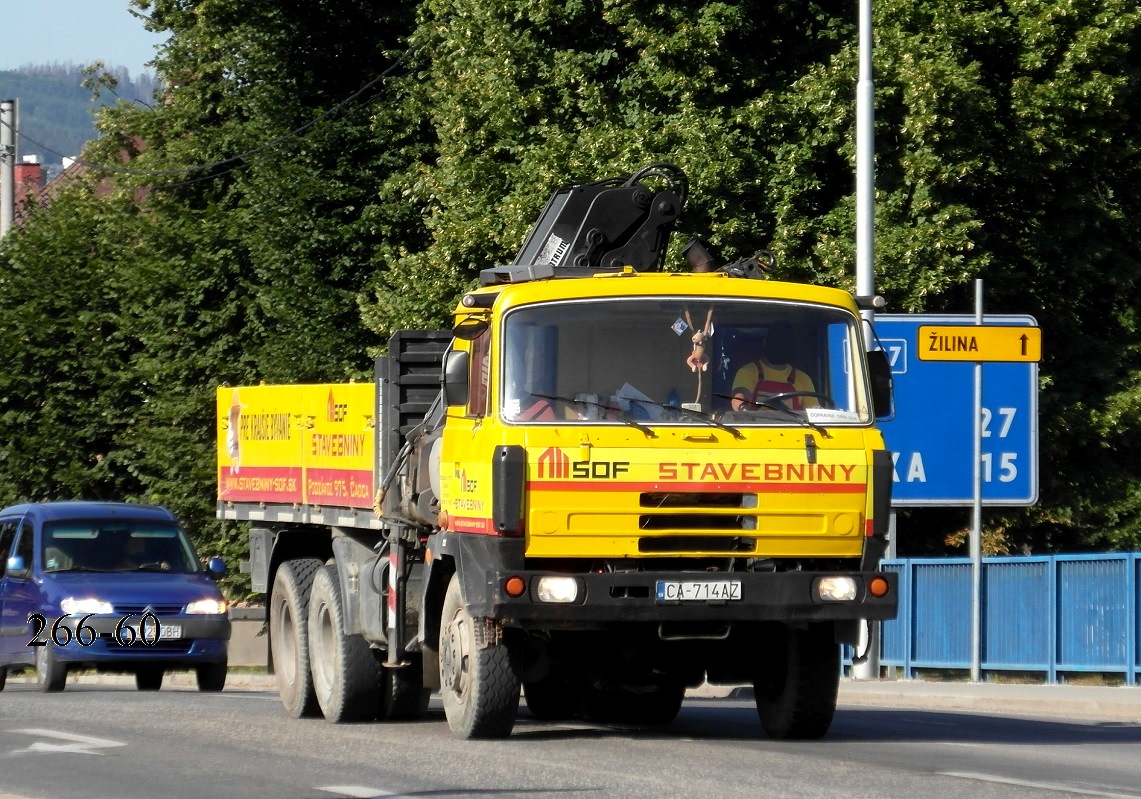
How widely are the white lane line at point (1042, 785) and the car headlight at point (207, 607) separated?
10.8 m

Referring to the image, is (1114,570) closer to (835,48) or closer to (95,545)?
(95,545)

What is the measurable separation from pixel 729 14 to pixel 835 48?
7.89ft

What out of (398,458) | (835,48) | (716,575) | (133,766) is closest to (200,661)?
(398,458)

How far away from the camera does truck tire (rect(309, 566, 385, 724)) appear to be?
44.2ft

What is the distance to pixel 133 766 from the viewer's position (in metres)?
10.9

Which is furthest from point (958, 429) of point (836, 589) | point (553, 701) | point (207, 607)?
point (836, 589)

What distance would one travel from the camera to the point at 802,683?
38.9 feet

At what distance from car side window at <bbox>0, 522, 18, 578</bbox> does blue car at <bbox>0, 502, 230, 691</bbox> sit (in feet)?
0.06

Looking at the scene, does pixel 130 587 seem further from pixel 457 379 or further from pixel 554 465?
pixel 554 465

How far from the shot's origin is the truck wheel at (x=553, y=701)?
559 inches

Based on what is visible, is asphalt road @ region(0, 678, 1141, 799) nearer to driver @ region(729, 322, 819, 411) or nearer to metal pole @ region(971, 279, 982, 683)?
driver @ region(729, 322, 819, 411)

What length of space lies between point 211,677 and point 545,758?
1040 centimetres

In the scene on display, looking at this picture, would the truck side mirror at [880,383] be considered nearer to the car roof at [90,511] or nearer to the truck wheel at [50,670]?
the truck wheel at [50,670]

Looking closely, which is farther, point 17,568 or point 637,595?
point 17,568
